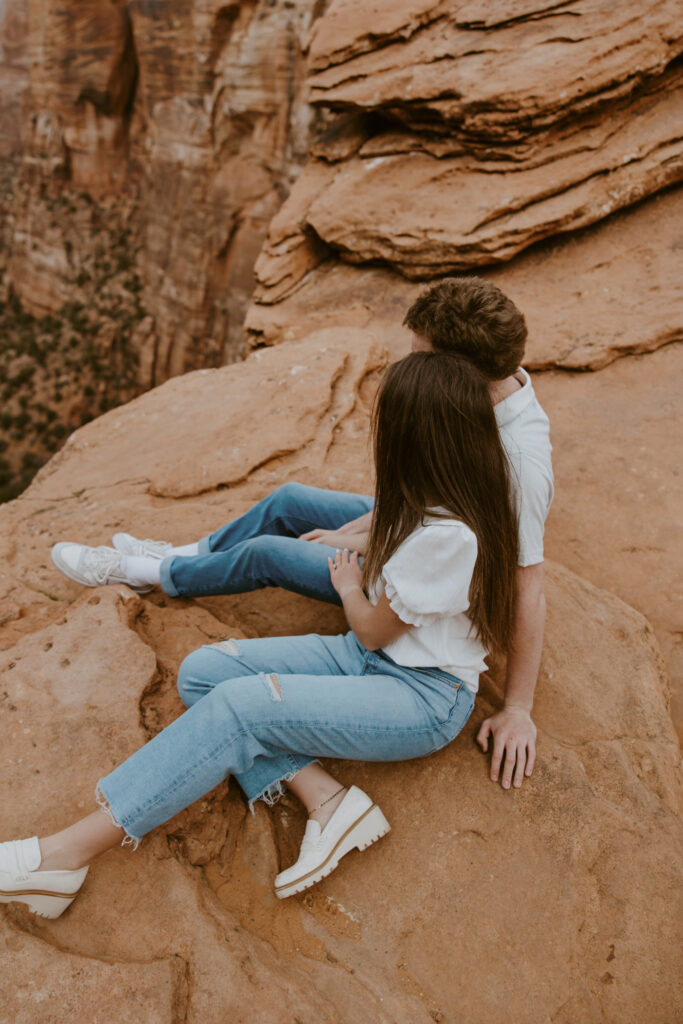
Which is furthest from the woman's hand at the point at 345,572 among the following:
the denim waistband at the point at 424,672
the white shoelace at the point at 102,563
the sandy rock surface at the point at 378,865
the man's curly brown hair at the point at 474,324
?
the white shoelace at the point at 102,563

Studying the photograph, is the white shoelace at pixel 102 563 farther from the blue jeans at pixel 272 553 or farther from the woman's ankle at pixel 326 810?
the woman's ankle at pixel 326 810

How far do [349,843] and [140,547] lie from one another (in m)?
1.41

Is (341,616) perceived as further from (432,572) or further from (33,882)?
(33,882)

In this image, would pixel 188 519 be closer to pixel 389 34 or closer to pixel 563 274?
pixel 563 274

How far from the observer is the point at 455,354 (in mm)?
1802

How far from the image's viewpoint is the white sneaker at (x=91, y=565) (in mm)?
2631

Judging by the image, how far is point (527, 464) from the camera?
1915 mm

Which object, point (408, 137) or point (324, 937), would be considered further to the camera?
point (408, 137)

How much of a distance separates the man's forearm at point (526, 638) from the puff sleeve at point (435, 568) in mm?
339

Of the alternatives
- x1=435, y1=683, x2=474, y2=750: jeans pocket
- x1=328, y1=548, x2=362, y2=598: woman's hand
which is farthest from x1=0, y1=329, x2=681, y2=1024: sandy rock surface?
x1=328, y1=548, x2=362, y2=598: woman's hand

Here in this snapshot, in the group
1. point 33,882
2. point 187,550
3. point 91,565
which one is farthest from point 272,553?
point 33,882

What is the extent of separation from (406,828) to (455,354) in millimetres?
1340

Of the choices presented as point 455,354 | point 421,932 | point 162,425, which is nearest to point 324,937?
point 421,932

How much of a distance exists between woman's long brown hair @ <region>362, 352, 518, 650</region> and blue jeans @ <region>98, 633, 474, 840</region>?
11.1 inches
